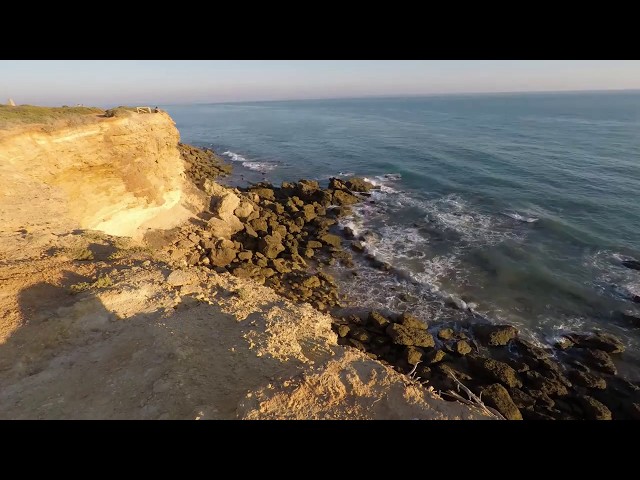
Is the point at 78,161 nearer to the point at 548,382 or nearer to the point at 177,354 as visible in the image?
the point at 177,354

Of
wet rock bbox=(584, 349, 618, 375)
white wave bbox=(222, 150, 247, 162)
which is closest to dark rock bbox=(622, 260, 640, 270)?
wet rock bbox=(584, 349, 618, 375)

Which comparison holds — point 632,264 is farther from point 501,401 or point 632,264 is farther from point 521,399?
point 501,401

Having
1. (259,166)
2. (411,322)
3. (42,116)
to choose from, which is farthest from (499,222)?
(259,166)

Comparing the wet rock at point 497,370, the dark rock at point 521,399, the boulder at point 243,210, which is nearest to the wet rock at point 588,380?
the wet rock at point 497,370

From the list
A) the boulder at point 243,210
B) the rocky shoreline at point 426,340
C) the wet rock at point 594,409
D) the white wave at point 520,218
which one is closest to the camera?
the wet rock at point 594,409

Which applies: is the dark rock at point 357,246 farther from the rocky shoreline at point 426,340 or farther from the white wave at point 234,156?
the white wave at point 234,156

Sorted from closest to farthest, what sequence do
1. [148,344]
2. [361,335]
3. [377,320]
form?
[148,344], [361,335], [377,320]
